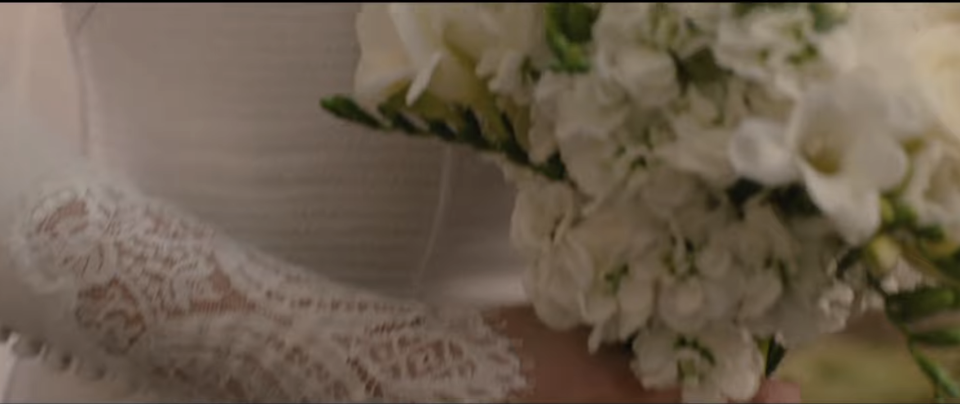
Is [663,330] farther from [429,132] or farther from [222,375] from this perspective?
[222,375]

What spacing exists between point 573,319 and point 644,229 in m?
0.07

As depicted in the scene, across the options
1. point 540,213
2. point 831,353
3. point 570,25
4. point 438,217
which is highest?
point 570,25

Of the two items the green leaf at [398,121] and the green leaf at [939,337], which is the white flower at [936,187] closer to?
the green leaf at [939,337]

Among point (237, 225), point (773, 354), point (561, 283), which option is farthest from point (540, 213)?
point (237, 225)

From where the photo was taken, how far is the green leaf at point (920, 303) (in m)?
0.49

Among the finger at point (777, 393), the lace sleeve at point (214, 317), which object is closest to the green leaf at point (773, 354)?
the finger at point (777, 393)

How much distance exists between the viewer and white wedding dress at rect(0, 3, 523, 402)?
2.09 feet

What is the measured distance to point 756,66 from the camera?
44cm

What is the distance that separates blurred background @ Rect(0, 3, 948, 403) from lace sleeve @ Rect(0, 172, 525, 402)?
0.10 metres

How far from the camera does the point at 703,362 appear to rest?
1.77ft

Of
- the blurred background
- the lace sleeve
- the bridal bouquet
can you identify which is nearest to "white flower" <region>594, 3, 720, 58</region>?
the bridal bouquet

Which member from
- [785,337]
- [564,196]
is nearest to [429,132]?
[564,196]

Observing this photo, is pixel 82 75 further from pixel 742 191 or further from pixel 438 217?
pixel 742 191

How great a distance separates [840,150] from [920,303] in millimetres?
88
